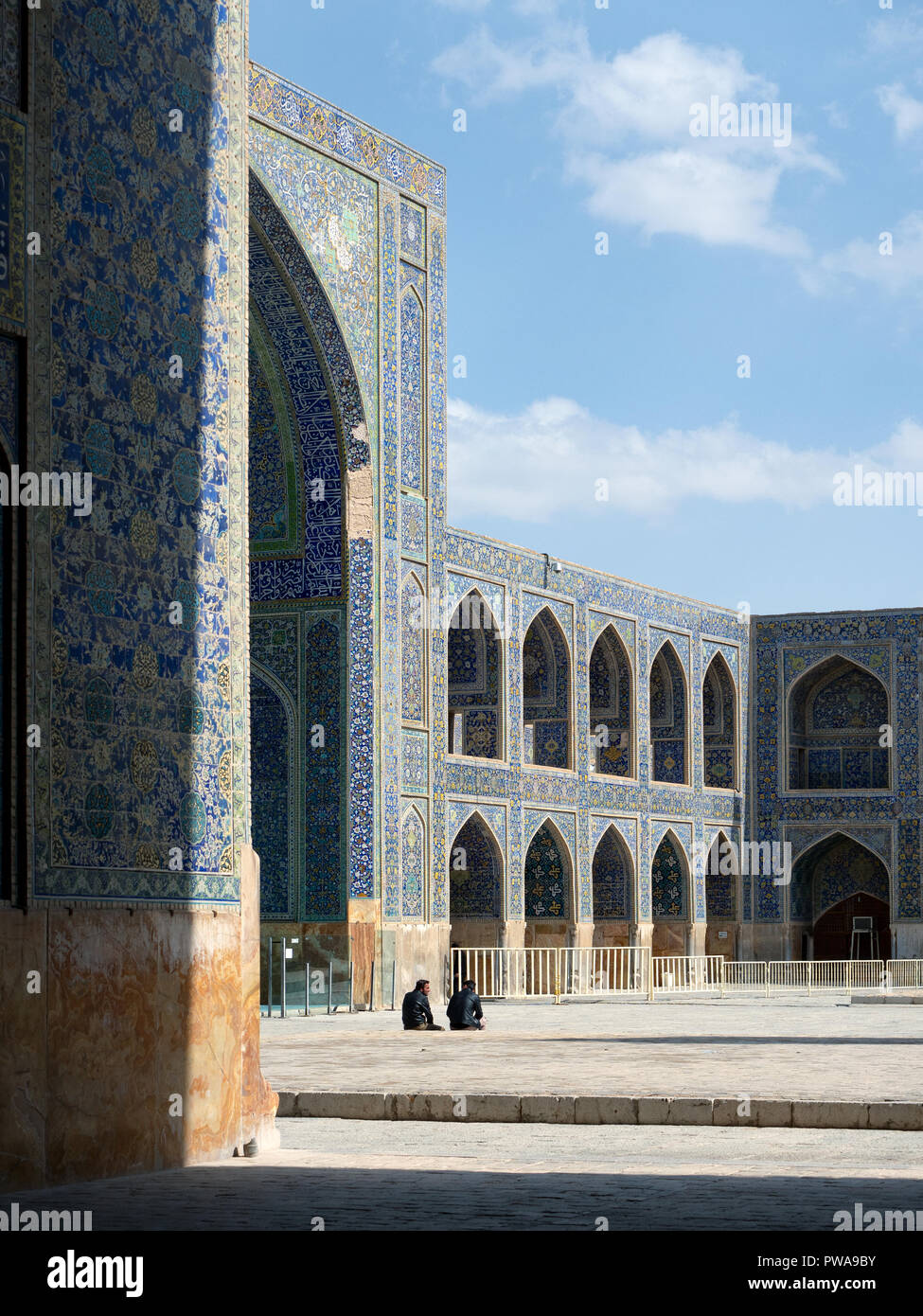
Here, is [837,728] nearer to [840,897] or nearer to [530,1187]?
[840,897]

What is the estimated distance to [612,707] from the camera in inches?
1227

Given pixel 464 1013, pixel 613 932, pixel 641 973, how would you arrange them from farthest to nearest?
pixel 613 932 → pixel 641 973 → pixel 464 1013

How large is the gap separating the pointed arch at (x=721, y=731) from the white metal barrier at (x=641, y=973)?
125 inches

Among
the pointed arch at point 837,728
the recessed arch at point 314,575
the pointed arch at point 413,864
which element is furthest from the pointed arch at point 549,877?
the recessed arch at point 314,575

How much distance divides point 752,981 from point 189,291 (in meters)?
25.5

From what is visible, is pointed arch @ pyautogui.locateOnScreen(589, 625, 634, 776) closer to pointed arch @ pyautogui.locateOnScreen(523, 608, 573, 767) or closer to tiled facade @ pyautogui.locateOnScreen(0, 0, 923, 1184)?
tiled facade @ pyautogui.locateOnScreen(0, 0, 923, 1184)

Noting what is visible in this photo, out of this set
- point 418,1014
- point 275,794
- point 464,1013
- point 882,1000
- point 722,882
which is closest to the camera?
point 418,1014

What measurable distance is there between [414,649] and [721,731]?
12.1 m

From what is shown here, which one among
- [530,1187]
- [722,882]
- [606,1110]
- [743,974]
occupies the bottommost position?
[743,974]

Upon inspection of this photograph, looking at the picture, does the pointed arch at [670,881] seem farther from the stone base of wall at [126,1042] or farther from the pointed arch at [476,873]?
the stone base of wall at [126,1042]

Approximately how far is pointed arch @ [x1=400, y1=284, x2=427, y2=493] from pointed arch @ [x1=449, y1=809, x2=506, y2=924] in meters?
5.43

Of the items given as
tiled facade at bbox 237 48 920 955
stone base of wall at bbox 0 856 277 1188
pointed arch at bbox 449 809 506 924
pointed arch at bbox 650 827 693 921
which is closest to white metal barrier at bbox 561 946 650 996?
tiled facade at bbox 237 48 920 955

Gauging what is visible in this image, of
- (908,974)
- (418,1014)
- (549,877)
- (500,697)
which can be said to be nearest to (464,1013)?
(418,1014)

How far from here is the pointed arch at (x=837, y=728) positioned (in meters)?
34.3
